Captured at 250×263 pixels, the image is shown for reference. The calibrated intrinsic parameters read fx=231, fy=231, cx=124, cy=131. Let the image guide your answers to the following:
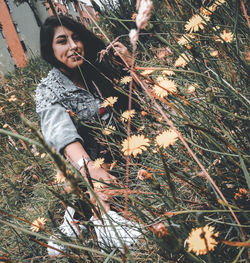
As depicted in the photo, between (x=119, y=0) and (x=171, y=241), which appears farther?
(x=119, y=0)

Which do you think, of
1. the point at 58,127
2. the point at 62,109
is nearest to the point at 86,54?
the point at 62,109

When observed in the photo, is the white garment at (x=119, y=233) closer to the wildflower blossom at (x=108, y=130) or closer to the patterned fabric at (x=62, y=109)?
the wildflower blossom at (x=108, y=130)

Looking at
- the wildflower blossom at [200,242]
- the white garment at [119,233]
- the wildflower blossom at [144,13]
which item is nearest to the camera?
the wildflower blossom at [144,13]

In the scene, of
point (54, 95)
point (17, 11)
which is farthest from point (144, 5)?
point (17, 11)

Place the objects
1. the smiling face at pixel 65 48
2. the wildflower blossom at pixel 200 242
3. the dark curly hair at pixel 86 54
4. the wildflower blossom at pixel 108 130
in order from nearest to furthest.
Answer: the wildflower blossom at pixel 200 242 → the wildflower blossom at pixel 108 130 → the smiling face at pixel 65 48 → the dark curly hair at pixel 86 54

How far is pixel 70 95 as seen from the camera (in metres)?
1.55

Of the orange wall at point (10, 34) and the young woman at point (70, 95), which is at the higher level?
the orange wall at point (10, 34)

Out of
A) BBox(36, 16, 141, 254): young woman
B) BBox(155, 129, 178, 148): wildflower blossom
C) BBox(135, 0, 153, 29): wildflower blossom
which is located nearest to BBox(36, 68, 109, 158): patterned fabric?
BBox(36, 16, 141, 254): young woman

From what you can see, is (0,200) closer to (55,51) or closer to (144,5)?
(55,51)

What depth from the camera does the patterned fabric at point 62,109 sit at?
1357 mm

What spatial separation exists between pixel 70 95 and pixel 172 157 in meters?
0.98

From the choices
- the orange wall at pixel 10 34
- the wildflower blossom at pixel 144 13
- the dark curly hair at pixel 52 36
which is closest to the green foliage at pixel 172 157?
the wildflower blossom at pixel 144 13

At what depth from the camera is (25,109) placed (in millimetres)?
2982

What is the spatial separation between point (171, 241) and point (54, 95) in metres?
1.29
